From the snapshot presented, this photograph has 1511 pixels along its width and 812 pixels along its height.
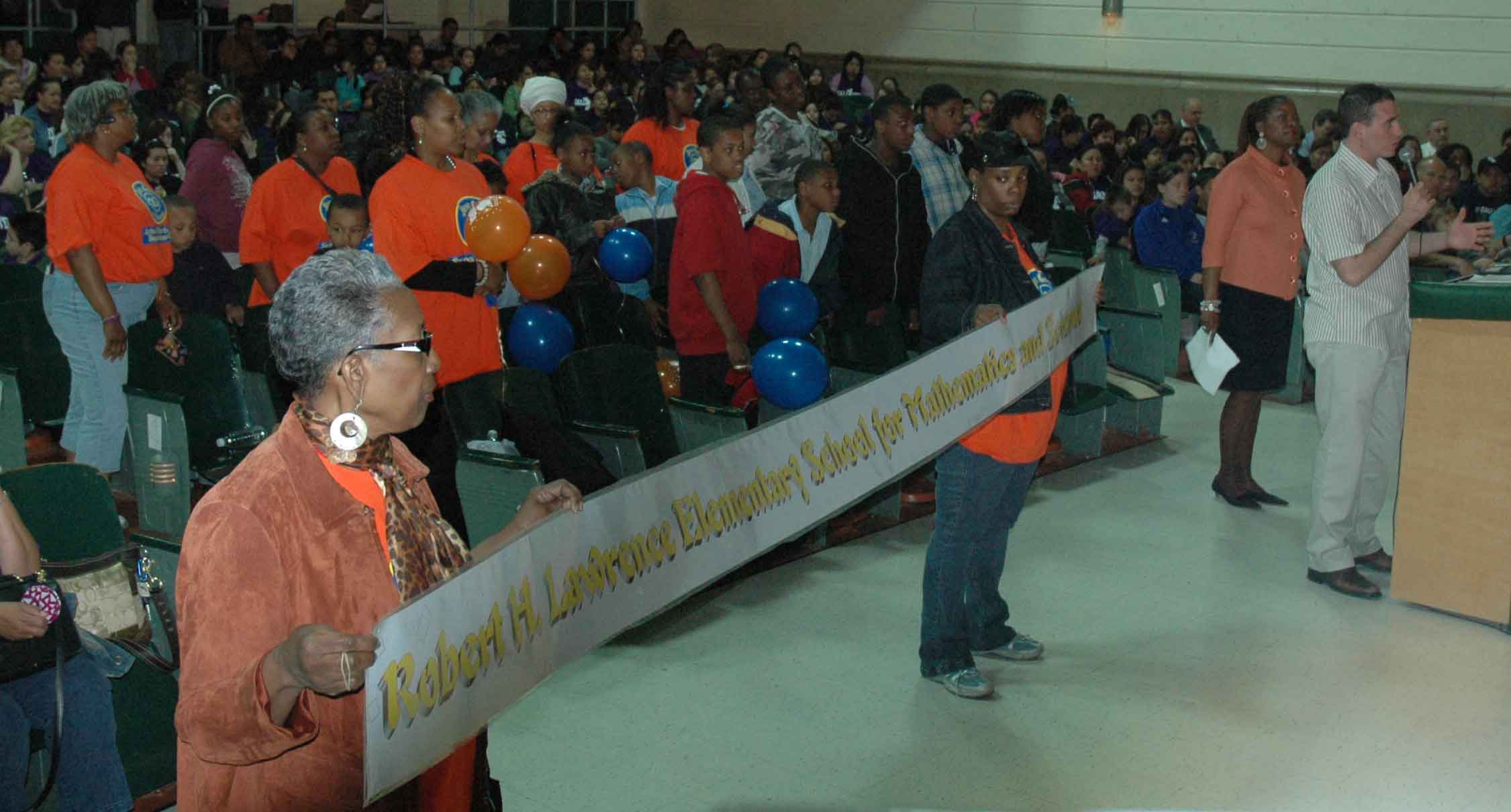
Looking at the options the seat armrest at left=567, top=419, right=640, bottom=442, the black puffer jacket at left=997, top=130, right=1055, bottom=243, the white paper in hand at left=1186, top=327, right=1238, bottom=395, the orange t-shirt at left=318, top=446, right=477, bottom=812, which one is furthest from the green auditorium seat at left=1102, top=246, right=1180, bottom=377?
the orange t-shirt at left=318, top=446, right=477, bottom=812

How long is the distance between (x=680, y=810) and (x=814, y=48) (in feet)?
53.3

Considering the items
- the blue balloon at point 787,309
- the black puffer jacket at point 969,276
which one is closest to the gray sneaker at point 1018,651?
the black puffer jacket at point 969,276

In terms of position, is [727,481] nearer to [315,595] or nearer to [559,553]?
[559,553]

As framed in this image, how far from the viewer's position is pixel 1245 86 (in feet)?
48.7

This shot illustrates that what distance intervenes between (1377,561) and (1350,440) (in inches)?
21.0

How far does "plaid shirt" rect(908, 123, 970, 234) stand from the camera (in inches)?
246

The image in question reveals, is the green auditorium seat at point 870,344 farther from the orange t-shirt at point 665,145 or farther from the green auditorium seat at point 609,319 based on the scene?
the orange t-shirt at point 665,145

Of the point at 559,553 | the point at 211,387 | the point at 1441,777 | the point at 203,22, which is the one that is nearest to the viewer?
the point at 559,553

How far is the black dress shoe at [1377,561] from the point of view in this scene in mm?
5129

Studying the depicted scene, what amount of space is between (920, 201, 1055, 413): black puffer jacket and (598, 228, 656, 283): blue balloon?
244cm

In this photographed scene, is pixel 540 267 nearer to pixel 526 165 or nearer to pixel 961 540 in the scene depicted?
pixel 526 165

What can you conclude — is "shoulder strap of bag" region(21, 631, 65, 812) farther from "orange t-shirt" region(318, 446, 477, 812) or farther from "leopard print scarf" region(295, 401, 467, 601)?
"leopard print scarf" region(295, 401, 467, 601)

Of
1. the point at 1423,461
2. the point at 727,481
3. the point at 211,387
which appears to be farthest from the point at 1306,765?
the point at 211,387

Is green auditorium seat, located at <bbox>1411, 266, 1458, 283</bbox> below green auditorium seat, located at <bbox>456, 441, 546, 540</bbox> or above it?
above
